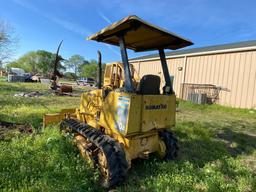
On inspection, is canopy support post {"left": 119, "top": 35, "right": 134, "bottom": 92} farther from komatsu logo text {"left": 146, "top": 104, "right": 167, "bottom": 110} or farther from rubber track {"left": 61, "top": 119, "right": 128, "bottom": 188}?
rubber track {"left": 61, "top": 119, "right": 128, "bottom": 188}

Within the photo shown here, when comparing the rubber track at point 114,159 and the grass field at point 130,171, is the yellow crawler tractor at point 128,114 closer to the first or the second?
the rubber track at point 114,159

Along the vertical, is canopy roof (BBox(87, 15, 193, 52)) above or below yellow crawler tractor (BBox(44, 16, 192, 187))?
above

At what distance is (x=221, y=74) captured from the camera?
15.2 meters

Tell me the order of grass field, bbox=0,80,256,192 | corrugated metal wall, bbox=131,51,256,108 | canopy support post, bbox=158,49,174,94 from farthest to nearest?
corrugated metal wall, bbox=131,51,256,108 → canopy support post, bbox=158,49,174,94 → grass field, bbox=0,80,256,192

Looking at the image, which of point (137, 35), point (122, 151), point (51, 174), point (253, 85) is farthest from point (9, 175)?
point (253, 85)

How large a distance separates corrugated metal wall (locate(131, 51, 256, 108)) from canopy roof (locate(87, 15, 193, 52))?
437 inches

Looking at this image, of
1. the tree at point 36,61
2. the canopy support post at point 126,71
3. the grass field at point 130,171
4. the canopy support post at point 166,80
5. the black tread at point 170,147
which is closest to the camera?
the grass field at point 130,171

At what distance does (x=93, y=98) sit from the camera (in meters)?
4.52

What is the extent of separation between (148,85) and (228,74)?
41.9 ft

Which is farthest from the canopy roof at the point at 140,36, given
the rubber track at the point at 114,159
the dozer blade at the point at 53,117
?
the dozer blade at the point at 53,117

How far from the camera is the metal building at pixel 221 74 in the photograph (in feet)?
44.5

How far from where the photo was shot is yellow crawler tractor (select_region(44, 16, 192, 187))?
11.0 ft

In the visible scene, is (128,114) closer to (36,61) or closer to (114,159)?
(114,159)

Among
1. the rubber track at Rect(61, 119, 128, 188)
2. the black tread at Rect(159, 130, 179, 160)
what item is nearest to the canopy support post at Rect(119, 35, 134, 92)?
the rubber track at Rect(61, 119, 128, 188)
